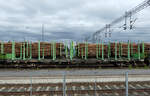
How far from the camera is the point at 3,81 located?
11578mm

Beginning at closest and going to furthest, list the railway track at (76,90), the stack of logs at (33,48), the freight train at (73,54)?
1. the railway track at (76,90)
2. the freight train at (73,54)
3. the stack of logs at (33,48)

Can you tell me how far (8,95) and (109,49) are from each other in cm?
1346

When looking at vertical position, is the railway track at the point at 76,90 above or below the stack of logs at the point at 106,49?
below

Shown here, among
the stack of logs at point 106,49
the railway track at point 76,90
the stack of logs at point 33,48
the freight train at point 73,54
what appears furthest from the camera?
the stack of logs at point 106,49

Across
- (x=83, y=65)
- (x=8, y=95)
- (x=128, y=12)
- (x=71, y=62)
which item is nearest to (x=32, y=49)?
(x=71, y=62)

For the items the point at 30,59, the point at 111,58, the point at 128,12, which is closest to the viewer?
the point at 30,59

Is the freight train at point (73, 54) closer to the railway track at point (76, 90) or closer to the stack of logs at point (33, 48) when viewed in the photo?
the stack of logs at point (33, 48)

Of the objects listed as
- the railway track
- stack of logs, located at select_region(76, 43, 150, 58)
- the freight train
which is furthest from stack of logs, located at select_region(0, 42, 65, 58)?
the railway track

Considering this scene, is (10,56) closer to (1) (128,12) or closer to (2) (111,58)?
(2) (111,58)

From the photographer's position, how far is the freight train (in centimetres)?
1809

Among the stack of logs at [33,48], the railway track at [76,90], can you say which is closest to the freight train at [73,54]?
the stack of logs at [33,48]

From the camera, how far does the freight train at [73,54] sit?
18.1 meters

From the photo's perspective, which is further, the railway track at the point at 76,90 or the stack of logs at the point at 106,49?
the stack of logs at the point at 106,49

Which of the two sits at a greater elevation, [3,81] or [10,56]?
[10,56]
